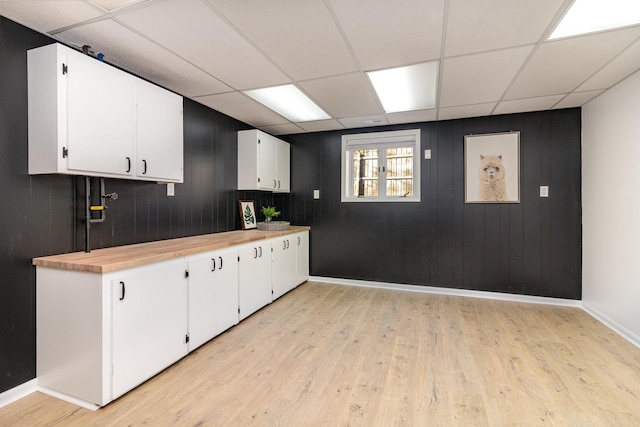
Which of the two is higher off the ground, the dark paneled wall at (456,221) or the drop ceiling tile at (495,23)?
the drop ceiling tile at (495,23)

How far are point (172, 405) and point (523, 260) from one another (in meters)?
4.07

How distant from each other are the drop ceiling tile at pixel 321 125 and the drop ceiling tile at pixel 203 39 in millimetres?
1434

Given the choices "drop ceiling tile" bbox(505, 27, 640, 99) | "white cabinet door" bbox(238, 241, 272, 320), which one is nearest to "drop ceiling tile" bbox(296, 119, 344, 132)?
"white cabinet door" bbox(238, 241, 272, 320)

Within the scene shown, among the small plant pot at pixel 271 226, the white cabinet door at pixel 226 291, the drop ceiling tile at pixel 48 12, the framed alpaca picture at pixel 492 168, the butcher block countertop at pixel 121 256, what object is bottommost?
the white cabinet door at pixel 226 291

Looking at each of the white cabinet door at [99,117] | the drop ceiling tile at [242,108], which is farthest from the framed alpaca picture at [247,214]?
the white cabinet door at [99,117]

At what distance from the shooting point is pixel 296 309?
3.54 meters

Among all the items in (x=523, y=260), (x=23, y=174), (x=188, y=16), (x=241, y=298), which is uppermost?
(x=188, y=16)

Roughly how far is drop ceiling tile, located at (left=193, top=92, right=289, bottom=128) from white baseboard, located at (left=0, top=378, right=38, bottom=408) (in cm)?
275

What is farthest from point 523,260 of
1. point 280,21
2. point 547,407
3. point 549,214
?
point 280,21

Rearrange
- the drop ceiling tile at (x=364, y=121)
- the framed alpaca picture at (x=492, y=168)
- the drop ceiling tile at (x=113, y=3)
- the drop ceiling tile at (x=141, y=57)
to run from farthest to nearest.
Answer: the drop ceiling tile at (x=364, y=121) → the framed alpaca picture at (x=492, y=168) → the drop ceiling tile at (x=141, y=57) → the drop ceiling tile at (x=113, y=3)

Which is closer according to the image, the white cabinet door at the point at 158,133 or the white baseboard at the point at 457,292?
the white cabinet door at the point at 158,133

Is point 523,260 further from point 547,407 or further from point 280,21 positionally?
point 280,21

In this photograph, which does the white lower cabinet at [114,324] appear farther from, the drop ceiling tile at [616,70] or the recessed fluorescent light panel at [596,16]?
the drop ceiling tile at [616,70]

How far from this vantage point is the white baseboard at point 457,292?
371 cm
